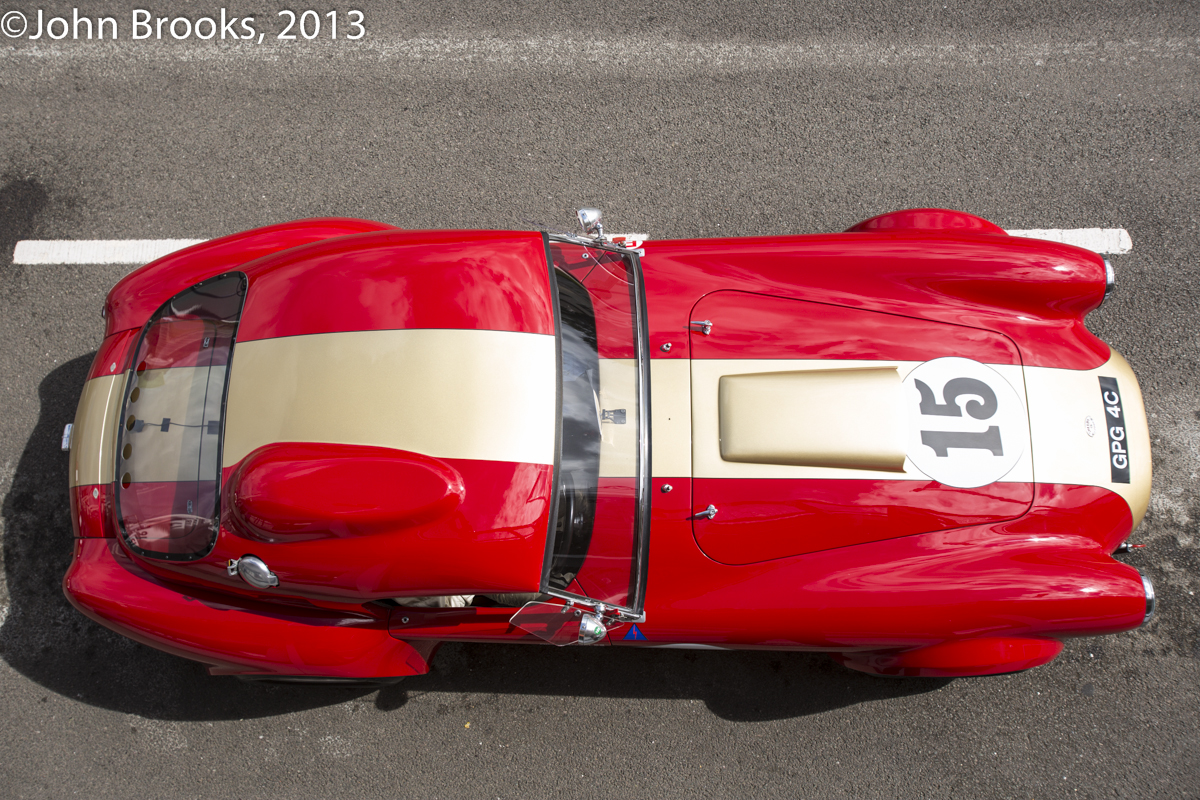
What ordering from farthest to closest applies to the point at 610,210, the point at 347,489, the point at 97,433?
the point at 610,210, the point at 97,433, the point at 347,489

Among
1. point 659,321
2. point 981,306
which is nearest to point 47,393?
point 659,321

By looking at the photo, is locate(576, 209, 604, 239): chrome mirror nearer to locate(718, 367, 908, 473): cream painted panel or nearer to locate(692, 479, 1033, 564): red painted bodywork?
locate(718, 367, 908, 473): cream painted panel

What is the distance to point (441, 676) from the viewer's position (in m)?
3.77

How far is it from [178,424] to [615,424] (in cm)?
178

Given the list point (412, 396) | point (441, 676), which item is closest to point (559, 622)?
point (412, 396)

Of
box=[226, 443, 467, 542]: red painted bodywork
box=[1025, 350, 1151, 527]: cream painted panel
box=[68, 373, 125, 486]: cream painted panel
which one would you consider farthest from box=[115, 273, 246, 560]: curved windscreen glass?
box=[1025, 350, 1151, 527]: cream painted panel

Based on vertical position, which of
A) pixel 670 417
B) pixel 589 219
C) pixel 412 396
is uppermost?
pixel 589 219

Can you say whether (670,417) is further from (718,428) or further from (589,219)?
(589,219)

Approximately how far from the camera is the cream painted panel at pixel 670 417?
2.69m

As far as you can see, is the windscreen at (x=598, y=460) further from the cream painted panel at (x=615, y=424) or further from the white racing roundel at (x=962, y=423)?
the white racing roundel at (x=962, y=423)

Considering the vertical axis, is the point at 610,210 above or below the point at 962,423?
above

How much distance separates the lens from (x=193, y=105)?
4402 millimetres

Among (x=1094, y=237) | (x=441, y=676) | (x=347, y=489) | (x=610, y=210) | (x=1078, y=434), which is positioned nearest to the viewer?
(x=347, y=489)

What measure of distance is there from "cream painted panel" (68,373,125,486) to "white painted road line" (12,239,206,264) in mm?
1486
